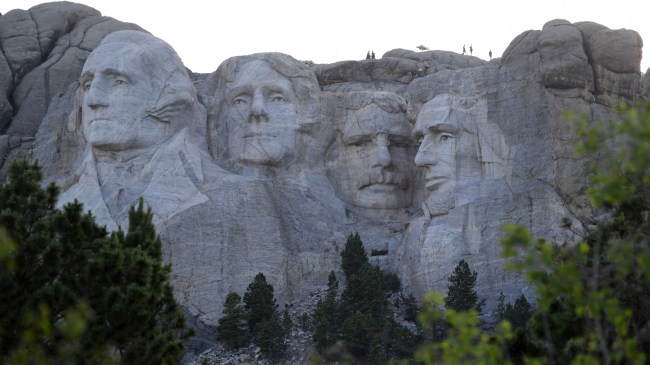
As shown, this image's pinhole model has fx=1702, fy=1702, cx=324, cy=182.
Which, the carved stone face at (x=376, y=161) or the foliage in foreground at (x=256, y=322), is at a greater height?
the carved stone face at (x=376, y=161)

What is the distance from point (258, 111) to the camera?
45688mm

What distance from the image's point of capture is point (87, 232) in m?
29.0

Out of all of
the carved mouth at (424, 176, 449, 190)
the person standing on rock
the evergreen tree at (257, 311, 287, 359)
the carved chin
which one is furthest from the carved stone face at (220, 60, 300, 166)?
the evergreen tree at (257, 311, 287, 359)

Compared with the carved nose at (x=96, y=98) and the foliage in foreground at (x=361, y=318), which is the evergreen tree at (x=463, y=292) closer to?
the foliage in foreground at (x=361, y=318)

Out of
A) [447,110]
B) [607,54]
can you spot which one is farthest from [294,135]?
[607,54]

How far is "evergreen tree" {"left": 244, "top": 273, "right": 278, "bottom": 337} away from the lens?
→ 134ft

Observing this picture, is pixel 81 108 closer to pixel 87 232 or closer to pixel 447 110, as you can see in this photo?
pixel 447 110

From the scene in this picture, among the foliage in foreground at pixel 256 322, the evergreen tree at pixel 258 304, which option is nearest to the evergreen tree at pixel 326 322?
the foliage in foreground at pixel 256 322

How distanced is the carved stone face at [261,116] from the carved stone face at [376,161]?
1.64 metres

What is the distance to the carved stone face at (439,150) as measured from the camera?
4366cm

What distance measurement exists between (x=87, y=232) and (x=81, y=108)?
1785cm

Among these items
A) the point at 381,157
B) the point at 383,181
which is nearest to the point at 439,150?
the point at 381,157

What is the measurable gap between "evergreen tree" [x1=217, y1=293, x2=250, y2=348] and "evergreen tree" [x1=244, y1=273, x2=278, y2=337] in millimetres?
352

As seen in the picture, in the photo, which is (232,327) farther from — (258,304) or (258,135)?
(258,135)
